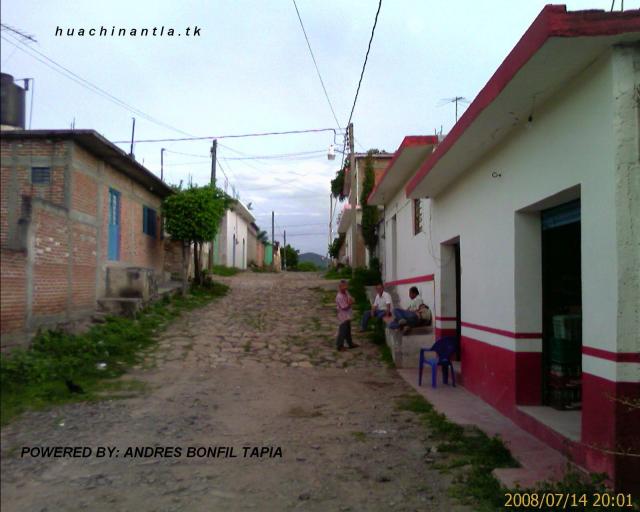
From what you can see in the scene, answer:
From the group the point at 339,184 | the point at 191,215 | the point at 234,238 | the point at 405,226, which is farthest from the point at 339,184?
the point at 405,226

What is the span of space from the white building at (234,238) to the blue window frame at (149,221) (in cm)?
945

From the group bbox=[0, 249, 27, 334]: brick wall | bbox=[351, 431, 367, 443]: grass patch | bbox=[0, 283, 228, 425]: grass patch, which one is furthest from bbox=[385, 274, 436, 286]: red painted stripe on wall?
bbox=[0, 249, 27, 334]: brick wall

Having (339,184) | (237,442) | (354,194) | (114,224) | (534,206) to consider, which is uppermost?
(339,184)

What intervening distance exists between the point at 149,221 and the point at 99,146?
516 cm

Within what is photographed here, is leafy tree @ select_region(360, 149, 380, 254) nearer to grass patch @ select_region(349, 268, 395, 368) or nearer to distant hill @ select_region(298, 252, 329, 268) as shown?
grass patch @ select_region(349, 268, 395, 368)

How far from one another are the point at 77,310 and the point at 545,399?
8.83 meters

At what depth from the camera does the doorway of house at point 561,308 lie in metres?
6.04

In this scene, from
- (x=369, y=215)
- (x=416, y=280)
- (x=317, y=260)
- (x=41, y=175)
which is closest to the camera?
(x=41, y=175)

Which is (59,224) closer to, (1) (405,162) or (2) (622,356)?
(1) (405,162)

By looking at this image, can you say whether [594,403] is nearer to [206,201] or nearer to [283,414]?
[283,414]

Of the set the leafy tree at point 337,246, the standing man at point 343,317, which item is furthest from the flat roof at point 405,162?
the leafy tree at point 337,246

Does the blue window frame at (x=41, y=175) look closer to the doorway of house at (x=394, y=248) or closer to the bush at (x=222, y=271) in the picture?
the doorway of house at (x=394, y=248)

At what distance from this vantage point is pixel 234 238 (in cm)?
3406

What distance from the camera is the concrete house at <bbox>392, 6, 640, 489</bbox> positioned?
4.20m
